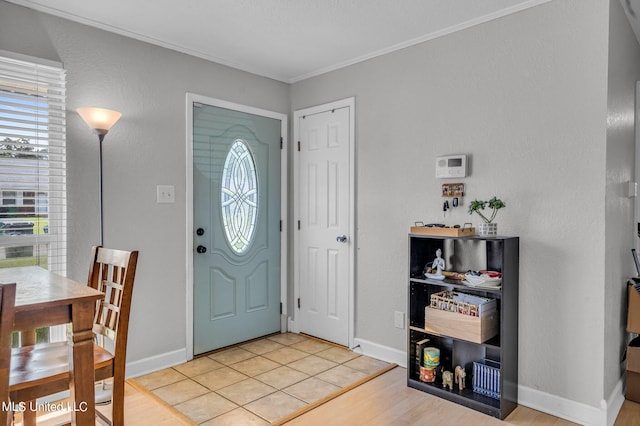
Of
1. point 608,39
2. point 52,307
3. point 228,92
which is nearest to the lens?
point 52,307

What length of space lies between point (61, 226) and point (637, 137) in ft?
12.9

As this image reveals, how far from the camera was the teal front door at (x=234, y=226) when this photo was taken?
3.36 metres

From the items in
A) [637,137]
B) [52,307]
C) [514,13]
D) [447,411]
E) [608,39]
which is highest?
[514,13]

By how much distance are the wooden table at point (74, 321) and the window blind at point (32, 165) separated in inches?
35.1

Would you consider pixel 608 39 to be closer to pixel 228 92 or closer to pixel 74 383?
pixel 228 92

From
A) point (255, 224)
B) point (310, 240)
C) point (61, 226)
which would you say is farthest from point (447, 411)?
point (61, 226)

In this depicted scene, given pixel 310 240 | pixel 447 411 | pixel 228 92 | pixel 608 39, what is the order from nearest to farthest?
pixel 608 39, pixel 447 411, pixel 228 92, pixel 310 240

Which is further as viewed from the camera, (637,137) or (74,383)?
(637,137)

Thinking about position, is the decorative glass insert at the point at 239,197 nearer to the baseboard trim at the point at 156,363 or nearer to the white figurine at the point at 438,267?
the baseboard trim at the point at 156,363

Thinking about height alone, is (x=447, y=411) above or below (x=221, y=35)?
below

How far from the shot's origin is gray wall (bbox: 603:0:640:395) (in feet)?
7.66

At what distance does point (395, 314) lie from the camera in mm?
3193

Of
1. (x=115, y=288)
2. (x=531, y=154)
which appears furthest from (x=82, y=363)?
(x=531, y=154)

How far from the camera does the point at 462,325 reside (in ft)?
8.24
